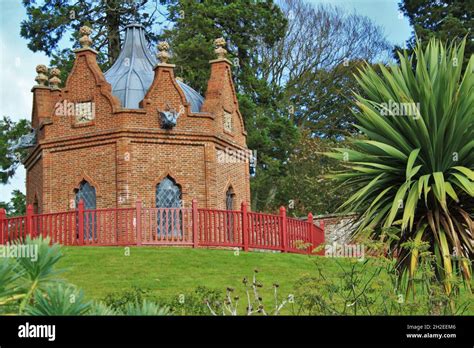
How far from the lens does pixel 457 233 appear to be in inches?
474

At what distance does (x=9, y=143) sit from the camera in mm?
33531

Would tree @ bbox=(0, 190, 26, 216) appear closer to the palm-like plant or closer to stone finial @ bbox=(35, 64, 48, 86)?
stone finial @ bbox=(35, 64, 48, 86)

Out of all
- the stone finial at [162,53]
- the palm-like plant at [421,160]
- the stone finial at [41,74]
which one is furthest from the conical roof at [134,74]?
the palm-like plant at [421,160]

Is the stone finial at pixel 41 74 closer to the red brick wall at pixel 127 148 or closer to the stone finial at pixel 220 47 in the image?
the red brick wall at pixel 127 148

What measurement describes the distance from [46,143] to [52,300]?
67.2ft

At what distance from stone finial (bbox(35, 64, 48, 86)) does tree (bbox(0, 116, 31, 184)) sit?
7.65 meters

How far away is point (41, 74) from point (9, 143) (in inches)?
337

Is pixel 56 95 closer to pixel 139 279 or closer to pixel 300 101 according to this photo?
pixel 139 279

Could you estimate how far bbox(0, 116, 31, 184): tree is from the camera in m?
33.2

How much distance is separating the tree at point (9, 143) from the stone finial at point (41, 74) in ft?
25.1

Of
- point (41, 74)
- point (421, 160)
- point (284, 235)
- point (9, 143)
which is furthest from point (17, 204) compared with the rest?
point (421, 160)

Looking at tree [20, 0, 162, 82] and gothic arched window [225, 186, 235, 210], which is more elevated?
tree [20, 0, 162, 82]

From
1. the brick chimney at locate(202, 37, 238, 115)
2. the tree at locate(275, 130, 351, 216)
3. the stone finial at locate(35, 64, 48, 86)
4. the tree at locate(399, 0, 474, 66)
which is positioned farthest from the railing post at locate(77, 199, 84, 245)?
the tree at locate(399, 0, 474, 66)

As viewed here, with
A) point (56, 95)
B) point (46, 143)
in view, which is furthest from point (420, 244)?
point (56, 95)
